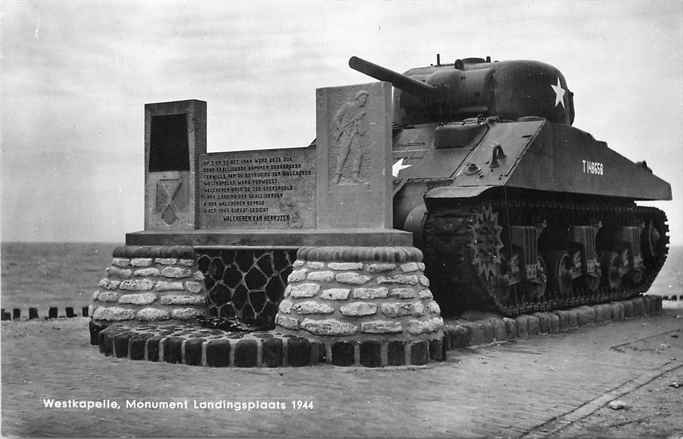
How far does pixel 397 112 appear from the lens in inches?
572

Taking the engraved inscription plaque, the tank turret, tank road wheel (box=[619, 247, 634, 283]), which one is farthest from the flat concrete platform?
tank road wheel (box=[619, 247, 634, 283])

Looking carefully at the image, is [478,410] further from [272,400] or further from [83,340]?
[83,340]

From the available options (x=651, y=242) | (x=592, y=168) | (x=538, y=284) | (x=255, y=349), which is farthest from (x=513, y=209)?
(x=651, y=242)

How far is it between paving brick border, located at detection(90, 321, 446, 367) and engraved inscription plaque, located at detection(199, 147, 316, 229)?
5.31 ft

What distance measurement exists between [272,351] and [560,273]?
6329 millimetres

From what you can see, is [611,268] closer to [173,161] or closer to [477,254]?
[477,254]

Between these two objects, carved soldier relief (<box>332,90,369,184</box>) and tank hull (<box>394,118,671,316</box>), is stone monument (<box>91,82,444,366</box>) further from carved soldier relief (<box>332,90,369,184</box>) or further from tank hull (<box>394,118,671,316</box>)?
tank hull (<box>394,118,671,316</box>)

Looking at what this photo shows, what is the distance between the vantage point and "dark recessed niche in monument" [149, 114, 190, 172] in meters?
11.0

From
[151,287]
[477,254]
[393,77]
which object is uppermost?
[393,77]

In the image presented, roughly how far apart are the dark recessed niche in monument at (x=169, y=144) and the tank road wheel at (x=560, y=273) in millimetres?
5695

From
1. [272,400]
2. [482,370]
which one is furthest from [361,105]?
[272,400]

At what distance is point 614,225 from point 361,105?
823 cm

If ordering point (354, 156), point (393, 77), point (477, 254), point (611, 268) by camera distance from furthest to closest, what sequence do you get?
point (611, 268) → point (393, 77) → point (477, 254) → point (354, 156)

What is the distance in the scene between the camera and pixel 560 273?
13711 mm
